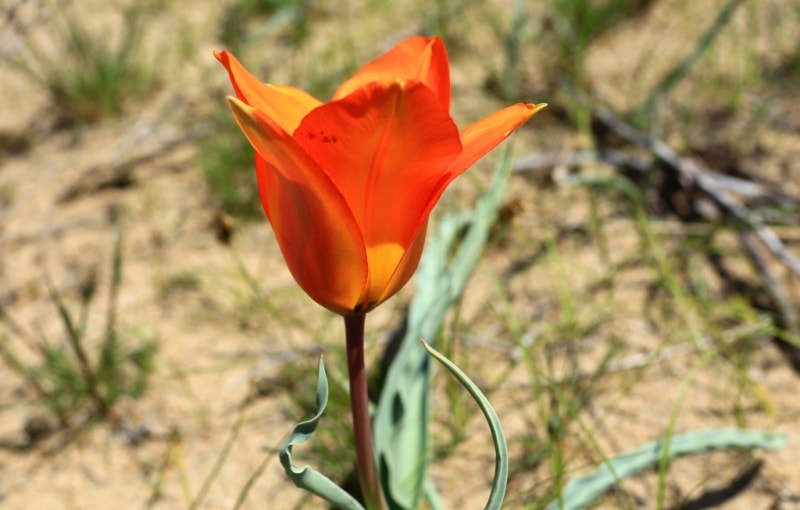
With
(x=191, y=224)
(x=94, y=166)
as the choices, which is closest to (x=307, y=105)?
(x=191, y=224)

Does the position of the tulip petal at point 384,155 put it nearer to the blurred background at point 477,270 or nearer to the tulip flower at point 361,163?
the tulip flower at point 361,163

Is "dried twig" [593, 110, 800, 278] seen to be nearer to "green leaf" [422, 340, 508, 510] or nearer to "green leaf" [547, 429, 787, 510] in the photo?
"green leaf" [547, 429, 787, 510]

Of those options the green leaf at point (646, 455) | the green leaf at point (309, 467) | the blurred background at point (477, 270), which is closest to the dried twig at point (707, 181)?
the blurred background at point (477, 270)

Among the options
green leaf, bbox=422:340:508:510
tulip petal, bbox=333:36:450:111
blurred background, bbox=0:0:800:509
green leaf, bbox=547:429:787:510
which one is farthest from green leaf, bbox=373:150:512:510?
tulip petal, bbox=333:36:450:111

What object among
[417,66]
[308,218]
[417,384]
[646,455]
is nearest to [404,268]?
[308,218]

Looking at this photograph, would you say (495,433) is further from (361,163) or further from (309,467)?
(361,163)
